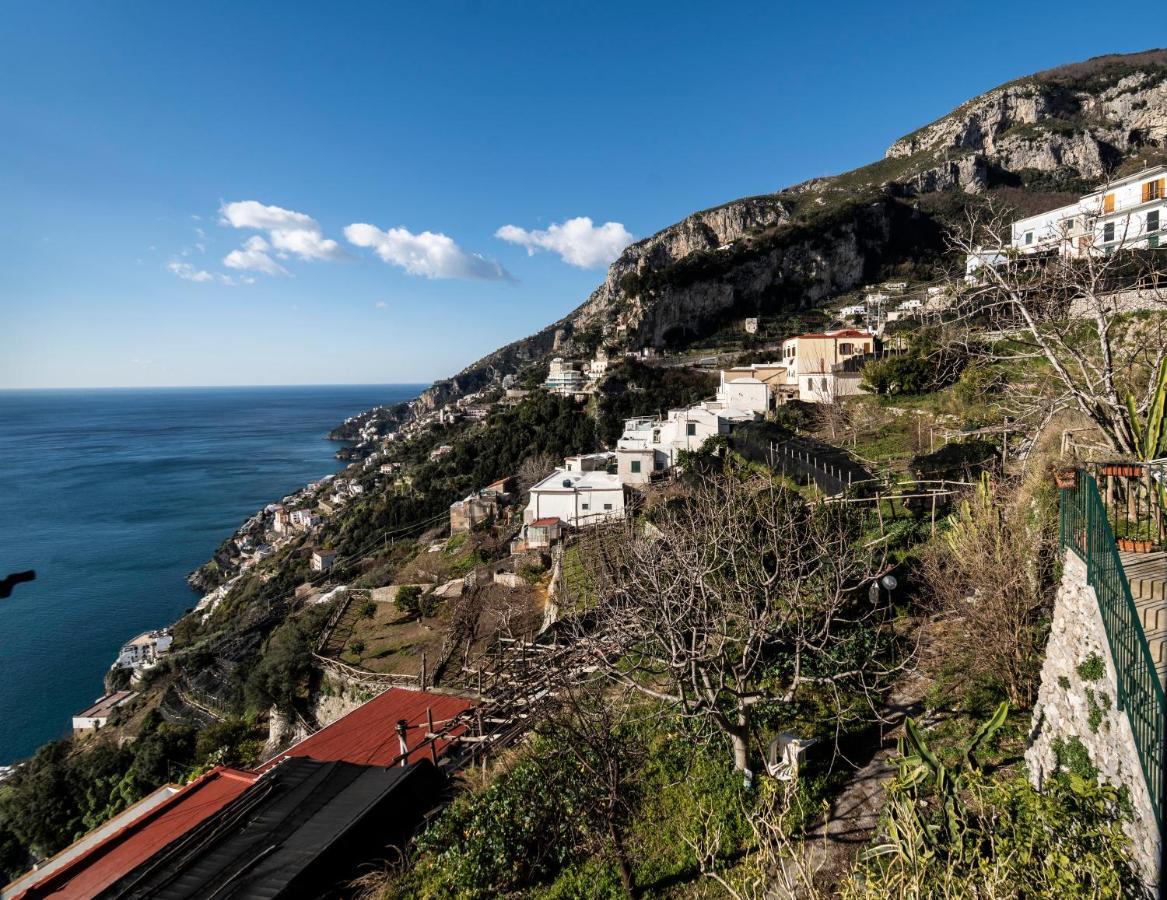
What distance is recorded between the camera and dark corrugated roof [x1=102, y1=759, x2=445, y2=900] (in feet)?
15.1

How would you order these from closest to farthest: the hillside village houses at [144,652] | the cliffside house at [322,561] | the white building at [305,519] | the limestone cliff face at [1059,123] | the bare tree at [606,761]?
1. the bare tree at [606,761]
2. the hillside village houses at [144,652]
3. the cliffside house at [322,561]
4. the white building at [305,519]
5. the limestone cliff face at [1059,123]

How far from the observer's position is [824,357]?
28.4m

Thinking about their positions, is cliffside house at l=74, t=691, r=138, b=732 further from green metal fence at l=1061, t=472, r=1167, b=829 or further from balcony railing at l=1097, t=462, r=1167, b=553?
balcony railing at l=1097, t=462, r=1167, b=553

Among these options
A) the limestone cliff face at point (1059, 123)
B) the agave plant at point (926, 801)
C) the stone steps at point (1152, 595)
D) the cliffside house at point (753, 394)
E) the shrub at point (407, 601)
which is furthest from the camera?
the limestone cliff face at point (1059, 123)

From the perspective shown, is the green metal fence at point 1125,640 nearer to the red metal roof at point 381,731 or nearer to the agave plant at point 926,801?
the agave plant at point 926,801

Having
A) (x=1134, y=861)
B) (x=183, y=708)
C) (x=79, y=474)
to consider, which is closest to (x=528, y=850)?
(x=1134, y=861)

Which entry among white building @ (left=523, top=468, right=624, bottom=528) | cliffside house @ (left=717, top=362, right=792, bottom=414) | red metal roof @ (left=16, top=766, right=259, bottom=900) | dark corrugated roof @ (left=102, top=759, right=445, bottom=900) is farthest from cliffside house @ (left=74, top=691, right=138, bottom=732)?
cliffside house @ (left=717, top=362, right=792, bottom=414)

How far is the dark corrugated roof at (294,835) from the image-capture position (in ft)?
15.1

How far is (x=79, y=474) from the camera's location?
66.6 m

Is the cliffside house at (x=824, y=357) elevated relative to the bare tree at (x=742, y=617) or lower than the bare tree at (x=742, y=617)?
elevated

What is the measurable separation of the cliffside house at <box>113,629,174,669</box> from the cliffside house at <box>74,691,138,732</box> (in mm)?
1293

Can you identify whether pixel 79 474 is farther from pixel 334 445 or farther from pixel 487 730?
pixel 487 730

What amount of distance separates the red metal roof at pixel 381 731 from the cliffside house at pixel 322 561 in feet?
76.9

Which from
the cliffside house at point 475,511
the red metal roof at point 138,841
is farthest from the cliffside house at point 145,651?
the red metal roof at point 138,841
